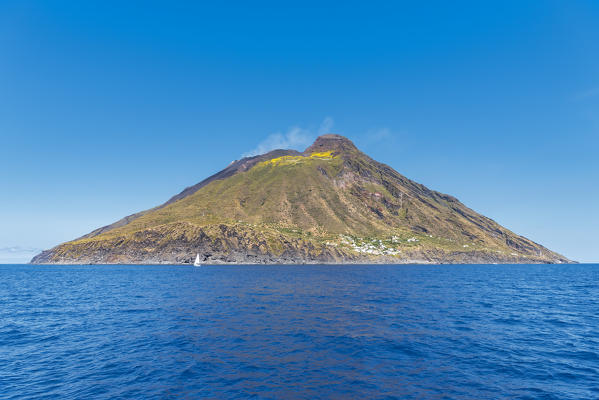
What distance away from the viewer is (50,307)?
155ft

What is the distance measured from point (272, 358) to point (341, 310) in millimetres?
21035

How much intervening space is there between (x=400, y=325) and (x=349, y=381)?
16.9 metres

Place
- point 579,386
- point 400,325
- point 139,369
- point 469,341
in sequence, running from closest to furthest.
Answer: point 579,386, point 139,369, point 469,341, point 400,325

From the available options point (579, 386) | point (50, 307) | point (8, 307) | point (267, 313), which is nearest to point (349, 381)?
point (579, 386)

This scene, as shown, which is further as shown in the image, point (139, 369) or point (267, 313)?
point (267, 313)

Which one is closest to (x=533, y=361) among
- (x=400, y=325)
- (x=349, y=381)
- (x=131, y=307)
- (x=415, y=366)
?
(x=415, y=366)

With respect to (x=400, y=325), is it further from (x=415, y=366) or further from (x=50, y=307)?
(x=50, y=307)

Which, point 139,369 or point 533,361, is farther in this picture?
point 533,361

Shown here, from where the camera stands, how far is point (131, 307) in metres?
46.3

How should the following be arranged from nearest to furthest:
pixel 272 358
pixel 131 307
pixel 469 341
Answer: pixel 272 358
pixel 469 341
pixel 131 307

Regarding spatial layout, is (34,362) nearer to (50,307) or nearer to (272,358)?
(272,358)

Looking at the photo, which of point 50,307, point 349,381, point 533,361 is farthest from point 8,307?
point 533,361

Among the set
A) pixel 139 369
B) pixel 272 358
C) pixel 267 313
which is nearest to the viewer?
pixel 139 369

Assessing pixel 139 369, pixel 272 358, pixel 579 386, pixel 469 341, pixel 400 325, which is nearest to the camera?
pixel 579 386
